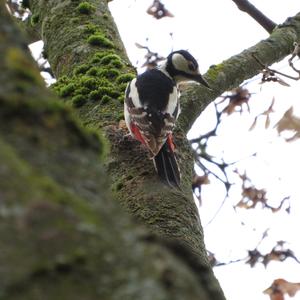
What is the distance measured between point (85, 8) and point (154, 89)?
692 millimetres

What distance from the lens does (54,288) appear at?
65 centimetres

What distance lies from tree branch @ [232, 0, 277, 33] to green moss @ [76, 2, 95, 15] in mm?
1180

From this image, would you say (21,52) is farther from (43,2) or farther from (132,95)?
(43,2)

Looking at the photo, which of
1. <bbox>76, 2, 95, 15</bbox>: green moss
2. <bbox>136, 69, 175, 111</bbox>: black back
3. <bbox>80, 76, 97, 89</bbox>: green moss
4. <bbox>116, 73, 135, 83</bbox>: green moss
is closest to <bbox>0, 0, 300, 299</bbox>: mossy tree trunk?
<bbox>80, 76, 97, 89</bbox>: green moss

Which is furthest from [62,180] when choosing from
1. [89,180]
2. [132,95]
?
[132,95]

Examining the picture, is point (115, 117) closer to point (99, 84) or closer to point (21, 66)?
point (99, 84)

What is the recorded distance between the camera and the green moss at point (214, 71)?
421cm

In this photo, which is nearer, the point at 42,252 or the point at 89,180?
the point at 42,252

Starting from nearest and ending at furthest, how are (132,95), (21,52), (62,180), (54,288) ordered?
(54,288) → (62,180) → (21,52) → (132,95)

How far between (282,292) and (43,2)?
8.10 feet

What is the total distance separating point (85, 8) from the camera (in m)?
4.49

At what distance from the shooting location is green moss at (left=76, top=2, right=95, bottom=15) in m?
4.49

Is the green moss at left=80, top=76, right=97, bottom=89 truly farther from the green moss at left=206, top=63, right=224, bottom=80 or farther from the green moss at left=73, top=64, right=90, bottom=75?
the green moss at left=206, top=63, right=224, bottom=80

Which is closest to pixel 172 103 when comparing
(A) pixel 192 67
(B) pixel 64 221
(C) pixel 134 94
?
(C) pixel 134 94
